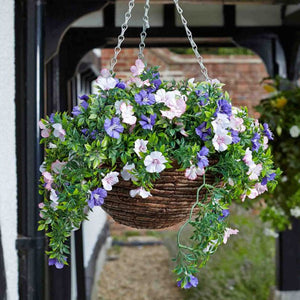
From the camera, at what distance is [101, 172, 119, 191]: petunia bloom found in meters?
1.07

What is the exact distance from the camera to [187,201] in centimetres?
113

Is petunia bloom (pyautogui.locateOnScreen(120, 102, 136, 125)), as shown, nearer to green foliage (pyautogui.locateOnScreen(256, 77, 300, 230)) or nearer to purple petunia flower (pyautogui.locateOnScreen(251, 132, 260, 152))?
purple petunia flower (pyautogui.locateOnScreen(251, 132, 260, 152))

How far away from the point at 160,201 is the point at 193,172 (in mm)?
108

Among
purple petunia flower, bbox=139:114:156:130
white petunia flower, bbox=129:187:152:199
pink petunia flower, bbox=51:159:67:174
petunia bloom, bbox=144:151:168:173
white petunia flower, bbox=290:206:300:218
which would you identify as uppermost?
purple petunia flower, bbox=139:114:156:130

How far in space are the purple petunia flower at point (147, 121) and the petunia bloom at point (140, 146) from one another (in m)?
0.03

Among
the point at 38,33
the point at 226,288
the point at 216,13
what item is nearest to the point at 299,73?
the point at 216,13

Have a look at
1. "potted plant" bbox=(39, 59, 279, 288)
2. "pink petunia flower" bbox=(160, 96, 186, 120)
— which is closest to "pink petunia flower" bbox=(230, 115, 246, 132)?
"potted plant" bbox=(39, 59, 279, 288)

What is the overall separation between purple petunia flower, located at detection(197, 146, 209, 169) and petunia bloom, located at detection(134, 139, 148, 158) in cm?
11

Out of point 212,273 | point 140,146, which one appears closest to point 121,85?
point 140,146

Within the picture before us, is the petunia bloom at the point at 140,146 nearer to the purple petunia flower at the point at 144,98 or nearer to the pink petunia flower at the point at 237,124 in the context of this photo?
the purple petunia flower at the point at 144,98

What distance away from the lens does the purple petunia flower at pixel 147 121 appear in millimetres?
1054

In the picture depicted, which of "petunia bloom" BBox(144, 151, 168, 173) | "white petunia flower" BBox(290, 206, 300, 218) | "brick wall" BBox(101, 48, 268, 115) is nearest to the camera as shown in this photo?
"petunia bloom" BBox(144, 151, 168, 173)

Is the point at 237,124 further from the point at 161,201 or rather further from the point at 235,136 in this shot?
the point at 161,201

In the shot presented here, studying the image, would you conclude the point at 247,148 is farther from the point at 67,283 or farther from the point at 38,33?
the point at 67,283
